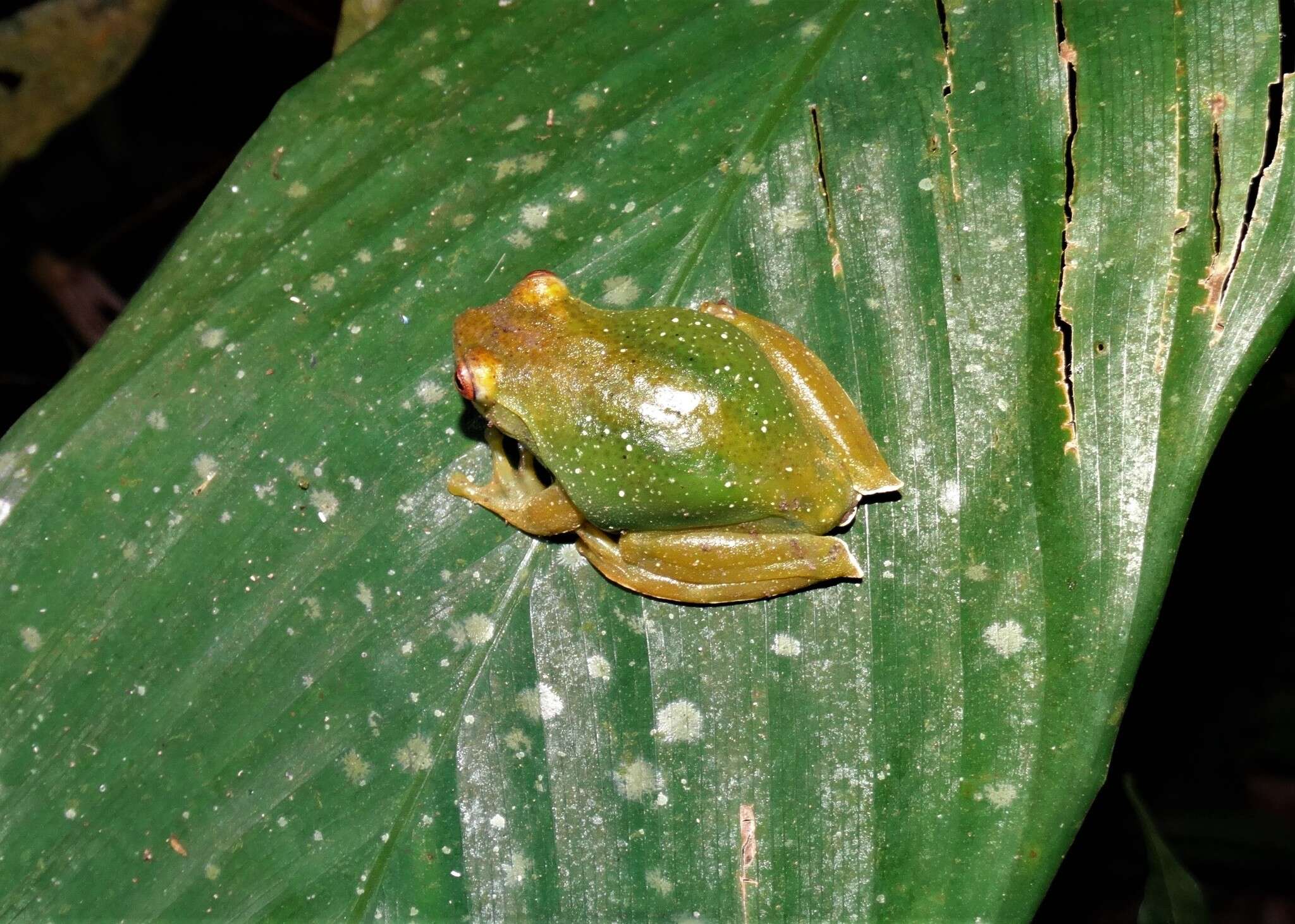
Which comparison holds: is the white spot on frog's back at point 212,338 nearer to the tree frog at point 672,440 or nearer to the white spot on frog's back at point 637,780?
the tree frog at point 672,440

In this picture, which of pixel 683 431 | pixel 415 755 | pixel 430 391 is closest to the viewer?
pixel 683 431

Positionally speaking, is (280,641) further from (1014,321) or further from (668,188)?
(1014,321)

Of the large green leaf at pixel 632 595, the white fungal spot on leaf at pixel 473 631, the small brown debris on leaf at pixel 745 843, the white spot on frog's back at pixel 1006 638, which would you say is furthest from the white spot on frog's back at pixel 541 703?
the white spot on frog's back at pixel 1006 638

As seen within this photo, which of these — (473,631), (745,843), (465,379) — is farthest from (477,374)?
(745,843)

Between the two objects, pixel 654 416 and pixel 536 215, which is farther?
pixel 536 215

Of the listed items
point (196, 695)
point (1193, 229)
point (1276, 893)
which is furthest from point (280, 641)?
point (1276, 893)

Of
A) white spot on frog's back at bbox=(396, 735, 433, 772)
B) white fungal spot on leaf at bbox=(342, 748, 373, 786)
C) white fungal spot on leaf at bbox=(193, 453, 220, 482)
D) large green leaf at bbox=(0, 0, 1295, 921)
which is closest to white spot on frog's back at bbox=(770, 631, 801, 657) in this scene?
large green leaf at bbox=(0, 0, 1295, 921)

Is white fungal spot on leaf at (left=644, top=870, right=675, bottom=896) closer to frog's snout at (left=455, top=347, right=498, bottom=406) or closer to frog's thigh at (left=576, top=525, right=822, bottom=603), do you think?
frog's thigh at (left=576, top=525, right=822, bottom=603)

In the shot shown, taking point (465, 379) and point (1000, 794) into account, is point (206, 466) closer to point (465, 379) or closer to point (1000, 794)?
point (465, 379)
